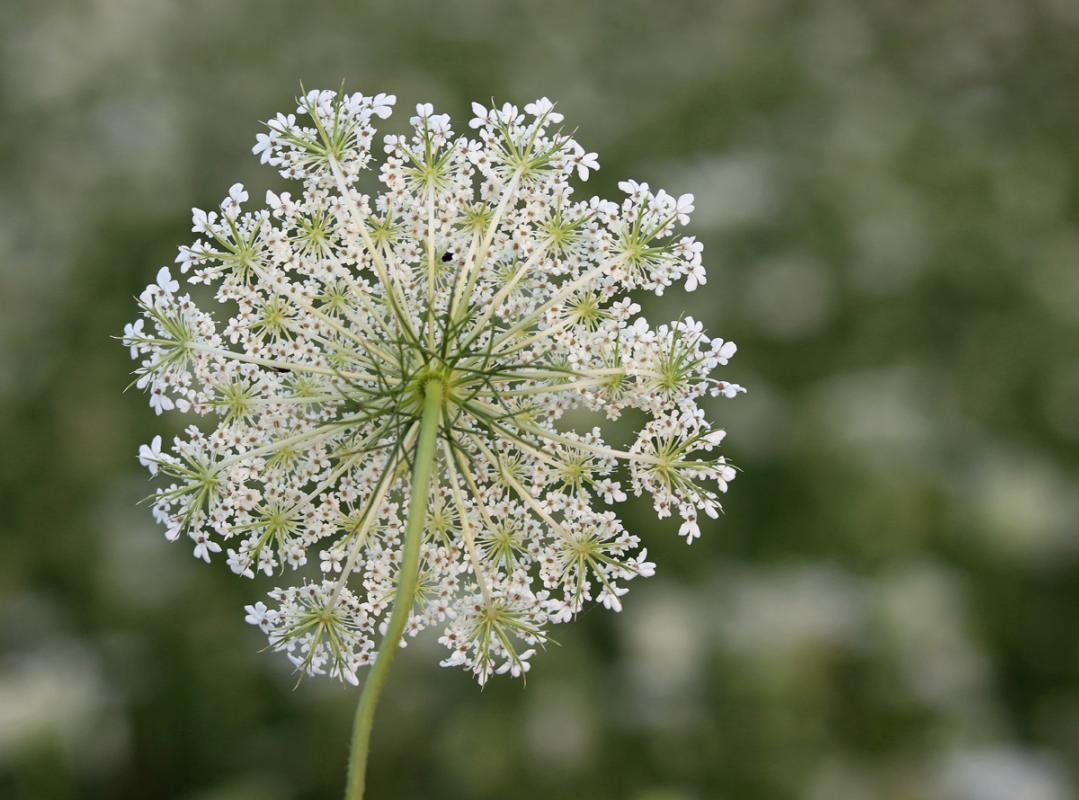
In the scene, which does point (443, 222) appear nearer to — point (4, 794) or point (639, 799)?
point (639, 799)

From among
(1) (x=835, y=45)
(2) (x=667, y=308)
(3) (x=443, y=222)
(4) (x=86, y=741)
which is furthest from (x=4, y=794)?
(1) (x=835, y=45)

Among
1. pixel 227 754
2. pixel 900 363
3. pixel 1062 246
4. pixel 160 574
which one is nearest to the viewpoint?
pixel 227 754

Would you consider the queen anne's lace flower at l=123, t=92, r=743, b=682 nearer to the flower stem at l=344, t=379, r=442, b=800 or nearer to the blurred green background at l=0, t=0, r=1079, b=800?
the flower stem at l=344, t=379, r=442, b=800

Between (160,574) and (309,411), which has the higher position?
(160,574)

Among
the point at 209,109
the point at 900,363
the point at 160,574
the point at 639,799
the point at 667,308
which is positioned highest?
the point at 209,109

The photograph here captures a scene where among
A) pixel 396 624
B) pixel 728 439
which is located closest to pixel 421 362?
pixel 396 624

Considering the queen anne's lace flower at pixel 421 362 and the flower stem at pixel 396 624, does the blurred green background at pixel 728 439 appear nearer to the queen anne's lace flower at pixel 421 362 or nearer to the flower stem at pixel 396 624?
the queen anne's lace flower at pixel 421 362

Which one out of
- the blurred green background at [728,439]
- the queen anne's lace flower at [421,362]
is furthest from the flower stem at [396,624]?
the blurred green background at [728,439]
